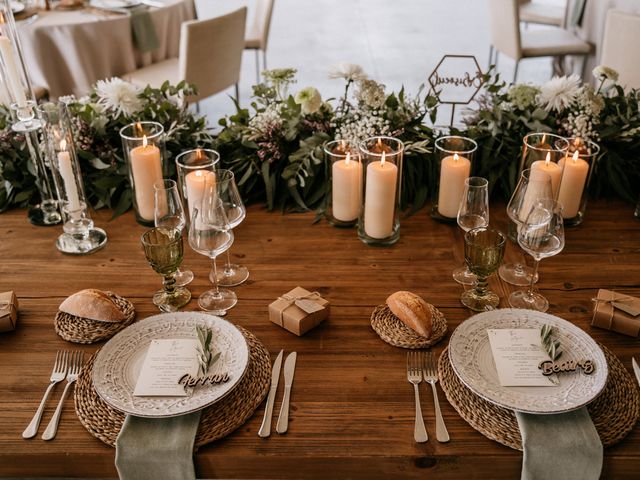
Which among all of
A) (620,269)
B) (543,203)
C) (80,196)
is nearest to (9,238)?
(80,196)

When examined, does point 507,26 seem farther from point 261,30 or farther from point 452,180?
point 452,180

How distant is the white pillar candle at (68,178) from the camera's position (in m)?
1.49

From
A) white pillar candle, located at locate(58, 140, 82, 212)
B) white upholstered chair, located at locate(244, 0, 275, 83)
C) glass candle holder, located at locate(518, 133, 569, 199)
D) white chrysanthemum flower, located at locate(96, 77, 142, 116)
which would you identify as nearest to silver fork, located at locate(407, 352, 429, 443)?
glass candle holder, located at locate(518, 133, 569, 199)

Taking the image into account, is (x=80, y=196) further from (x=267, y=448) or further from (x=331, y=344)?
(x=267, y=448)

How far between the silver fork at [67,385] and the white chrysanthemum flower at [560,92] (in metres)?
1.32

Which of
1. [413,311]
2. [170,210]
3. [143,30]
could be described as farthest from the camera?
[143,30]

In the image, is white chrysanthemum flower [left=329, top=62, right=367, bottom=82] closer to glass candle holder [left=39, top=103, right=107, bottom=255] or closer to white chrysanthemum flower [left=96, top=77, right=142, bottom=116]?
white chrysanthemum flower [left=96, top=77, right=142, bottom=116]

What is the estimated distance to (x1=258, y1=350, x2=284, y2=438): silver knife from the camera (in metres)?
1.00

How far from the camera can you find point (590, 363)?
1060 millimetres

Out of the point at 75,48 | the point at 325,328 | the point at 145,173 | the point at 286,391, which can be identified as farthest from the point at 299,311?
the point at 75,48

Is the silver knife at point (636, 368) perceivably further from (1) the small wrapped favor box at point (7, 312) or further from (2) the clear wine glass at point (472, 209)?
(1) the small wrapped favor box at point (7, 312)

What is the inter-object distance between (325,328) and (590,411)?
49cm

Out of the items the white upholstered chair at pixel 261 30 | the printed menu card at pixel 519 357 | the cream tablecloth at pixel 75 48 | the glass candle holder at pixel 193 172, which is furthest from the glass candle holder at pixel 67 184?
the white upholstered chair at pixel 261 30

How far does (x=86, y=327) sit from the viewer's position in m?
1.22
